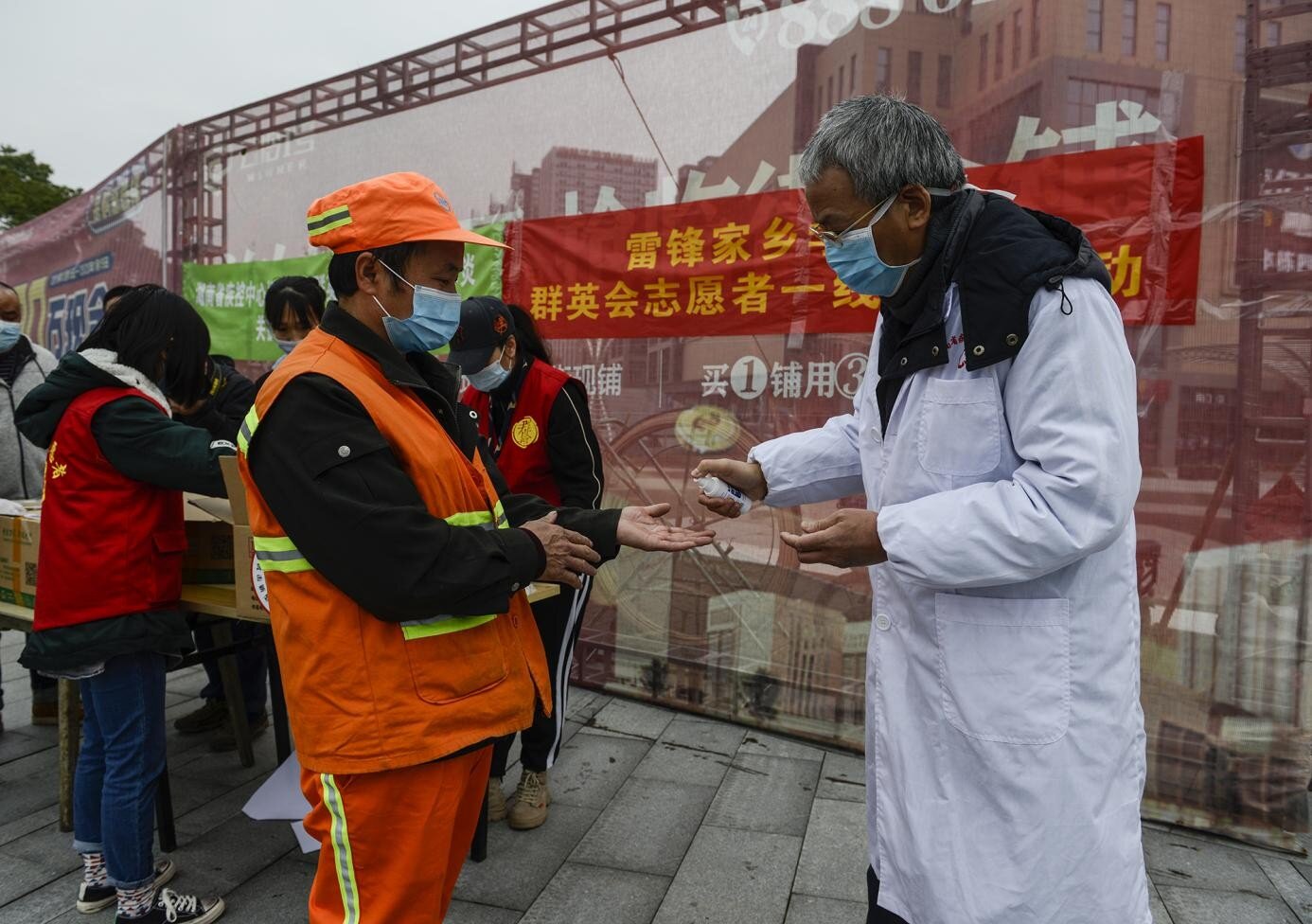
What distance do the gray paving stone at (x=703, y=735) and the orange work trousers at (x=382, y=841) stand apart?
2.37m

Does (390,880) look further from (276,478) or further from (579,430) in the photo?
(579,430)

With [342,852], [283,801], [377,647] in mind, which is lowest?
[283,801]

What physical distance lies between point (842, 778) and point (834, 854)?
61 centimetres

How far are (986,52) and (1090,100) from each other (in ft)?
1.48

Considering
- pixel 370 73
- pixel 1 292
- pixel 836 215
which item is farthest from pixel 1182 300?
pixel 1 292

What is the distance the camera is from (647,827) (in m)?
3.15

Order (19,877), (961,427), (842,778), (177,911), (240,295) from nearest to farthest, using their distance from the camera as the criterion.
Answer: (961,427), (177,911), (19,877), (842,778), (240,295)

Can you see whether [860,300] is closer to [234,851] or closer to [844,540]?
[844,540]

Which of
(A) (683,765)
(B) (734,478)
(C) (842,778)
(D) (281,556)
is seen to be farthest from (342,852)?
(C) (842,778)

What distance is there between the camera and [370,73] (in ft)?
17.4

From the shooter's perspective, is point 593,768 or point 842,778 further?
point 593,768

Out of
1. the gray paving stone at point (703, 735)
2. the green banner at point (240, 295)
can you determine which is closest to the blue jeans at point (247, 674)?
the gray paving stone at point (703, 735)

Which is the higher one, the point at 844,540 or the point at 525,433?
the point at 525,433

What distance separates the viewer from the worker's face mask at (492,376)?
123 inches
